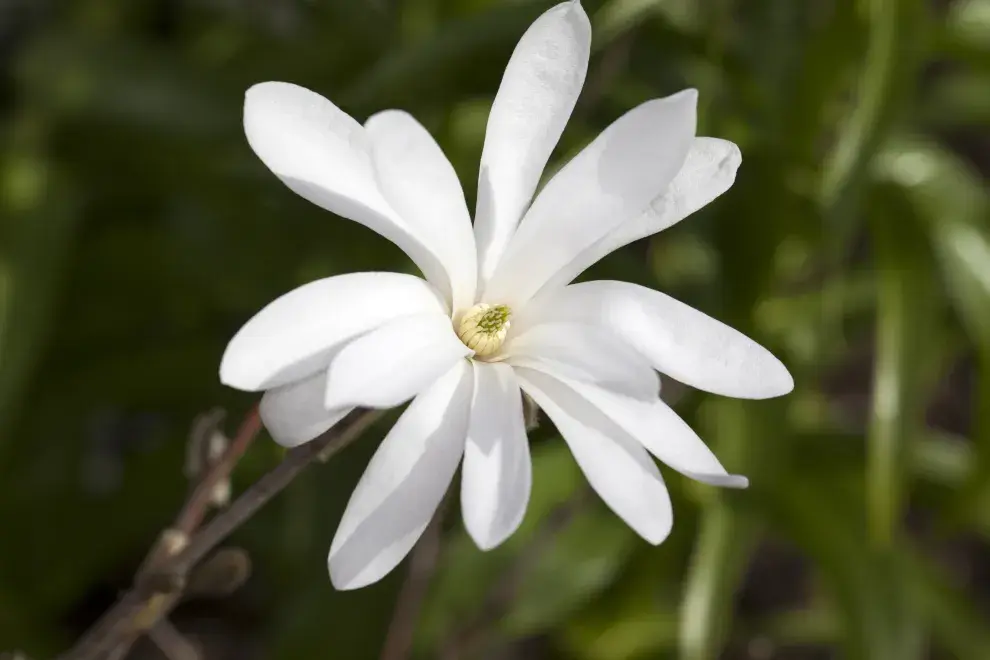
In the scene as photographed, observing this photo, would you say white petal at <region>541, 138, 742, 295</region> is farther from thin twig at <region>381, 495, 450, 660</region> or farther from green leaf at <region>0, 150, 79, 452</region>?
green leaf at <region>0, 150, 79, 452</region>

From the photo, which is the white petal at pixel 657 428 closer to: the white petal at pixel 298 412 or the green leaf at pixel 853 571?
the white petal at pixel 298 412

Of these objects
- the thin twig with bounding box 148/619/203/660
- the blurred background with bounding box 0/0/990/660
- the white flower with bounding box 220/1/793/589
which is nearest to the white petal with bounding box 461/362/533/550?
the white flower with bounding box 220/1/793/589

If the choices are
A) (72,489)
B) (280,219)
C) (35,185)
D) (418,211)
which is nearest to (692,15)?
(280,219)

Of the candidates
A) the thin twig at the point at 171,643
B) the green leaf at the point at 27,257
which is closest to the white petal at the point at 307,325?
the thin twig at the point at 171,643

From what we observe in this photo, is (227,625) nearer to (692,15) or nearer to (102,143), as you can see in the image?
(102,143)

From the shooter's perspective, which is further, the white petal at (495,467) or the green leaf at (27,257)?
the green leaf at (27,257)

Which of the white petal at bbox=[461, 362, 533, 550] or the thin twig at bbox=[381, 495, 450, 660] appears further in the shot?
the thin twig at bbox=[381, 495, 450, 660]
